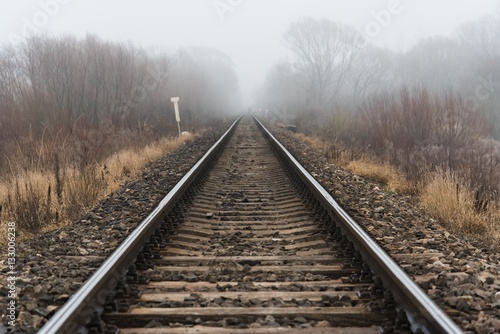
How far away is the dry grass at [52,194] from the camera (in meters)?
5.11

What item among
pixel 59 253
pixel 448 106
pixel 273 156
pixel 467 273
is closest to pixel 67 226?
pixel 59 253

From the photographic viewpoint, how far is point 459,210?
5371 millimetres

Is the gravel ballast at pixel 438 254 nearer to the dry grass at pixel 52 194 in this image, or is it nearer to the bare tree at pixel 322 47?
the dry grass at pixel 52 194

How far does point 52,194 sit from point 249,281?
4150 millimetres

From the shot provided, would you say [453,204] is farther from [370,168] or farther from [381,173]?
[370,168]

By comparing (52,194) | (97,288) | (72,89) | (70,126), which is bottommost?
(97,288)

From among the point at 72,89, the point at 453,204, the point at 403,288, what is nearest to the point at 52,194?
the point at 403,288

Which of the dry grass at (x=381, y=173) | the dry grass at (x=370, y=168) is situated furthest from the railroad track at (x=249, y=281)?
the dry grass at (x=370, y=168)

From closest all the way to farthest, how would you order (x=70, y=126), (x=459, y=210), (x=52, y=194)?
(x=459, y=210), (x=52, y=194), (x=70, y=126)

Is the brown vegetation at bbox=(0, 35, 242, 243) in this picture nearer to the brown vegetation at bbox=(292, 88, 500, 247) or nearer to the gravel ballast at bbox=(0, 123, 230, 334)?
the gravel ballast at bbox=(0, 123, 230, 334)

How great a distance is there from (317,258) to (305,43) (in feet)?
178

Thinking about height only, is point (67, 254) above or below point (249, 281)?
above

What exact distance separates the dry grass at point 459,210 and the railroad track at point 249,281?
5.19 ft

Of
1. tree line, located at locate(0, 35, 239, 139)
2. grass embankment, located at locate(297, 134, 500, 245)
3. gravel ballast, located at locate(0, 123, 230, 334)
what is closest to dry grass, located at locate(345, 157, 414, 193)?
grass embankment, located at locate(297, 134, 500, 245)
